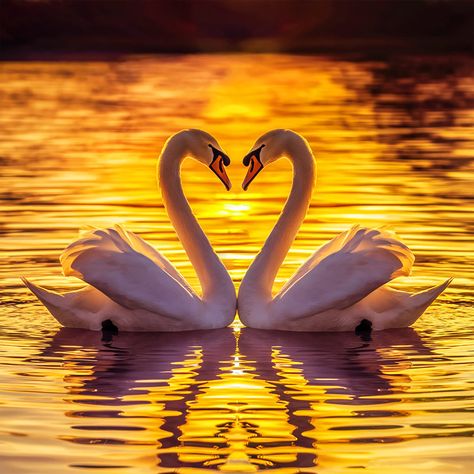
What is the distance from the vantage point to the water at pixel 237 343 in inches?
323

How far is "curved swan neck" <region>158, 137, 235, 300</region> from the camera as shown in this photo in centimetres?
1165

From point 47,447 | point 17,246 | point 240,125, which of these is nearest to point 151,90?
point 240,125

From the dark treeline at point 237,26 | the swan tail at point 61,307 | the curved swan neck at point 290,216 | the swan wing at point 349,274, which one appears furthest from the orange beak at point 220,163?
the dark treeline at point 237,26

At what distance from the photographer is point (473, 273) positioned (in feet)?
44.5

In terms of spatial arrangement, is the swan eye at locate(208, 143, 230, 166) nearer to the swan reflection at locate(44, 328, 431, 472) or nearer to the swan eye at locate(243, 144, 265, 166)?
the swan eye at locate(243, 144, 265, 166)

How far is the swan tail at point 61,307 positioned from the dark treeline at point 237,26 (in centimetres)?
6293

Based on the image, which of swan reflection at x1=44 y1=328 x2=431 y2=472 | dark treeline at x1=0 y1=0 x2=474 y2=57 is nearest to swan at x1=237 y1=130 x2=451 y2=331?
swan reflection at x1=44 y1=328 x2=431 y2=472

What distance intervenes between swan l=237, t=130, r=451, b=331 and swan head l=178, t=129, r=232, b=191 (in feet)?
0.65

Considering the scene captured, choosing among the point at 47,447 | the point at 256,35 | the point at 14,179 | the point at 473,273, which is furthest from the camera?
the point at 256,35

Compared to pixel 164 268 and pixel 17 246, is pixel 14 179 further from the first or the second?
pixel 164 268

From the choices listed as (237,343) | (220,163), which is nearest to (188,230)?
(220,163)

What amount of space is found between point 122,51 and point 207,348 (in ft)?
218

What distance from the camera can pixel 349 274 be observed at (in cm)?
1098

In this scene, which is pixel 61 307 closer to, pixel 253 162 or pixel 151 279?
pixel 151 279
